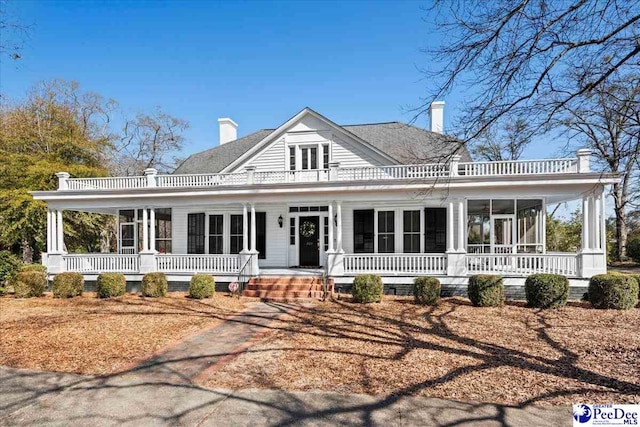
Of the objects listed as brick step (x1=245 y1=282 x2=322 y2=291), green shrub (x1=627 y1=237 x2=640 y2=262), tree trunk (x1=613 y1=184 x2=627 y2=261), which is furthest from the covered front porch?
tree trunk (x1=613 y1=184 x2=627 y2=261)

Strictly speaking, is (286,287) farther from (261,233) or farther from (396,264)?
(261,233)

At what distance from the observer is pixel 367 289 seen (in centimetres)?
1088

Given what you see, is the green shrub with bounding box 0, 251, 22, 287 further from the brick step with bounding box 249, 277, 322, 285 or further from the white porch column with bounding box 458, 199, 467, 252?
the white porch column with bounding box 458, 199, 467, 252

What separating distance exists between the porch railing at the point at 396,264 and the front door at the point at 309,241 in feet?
8.18

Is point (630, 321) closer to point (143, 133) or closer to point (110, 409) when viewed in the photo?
point (110, 409)

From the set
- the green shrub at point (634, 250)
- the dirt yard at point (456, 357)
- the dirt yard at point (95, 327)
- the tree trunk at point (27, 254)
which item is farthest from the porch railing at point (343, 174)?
the green shrub at point (634, 250)

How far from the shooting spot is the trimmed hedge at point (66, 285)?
41.2 feet

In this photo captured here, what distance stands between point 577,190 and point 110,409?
12.8 metres

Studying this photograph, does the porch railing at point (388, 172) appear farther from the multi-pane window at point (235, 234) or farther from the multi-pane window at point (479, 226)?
the multi-pane window at point (235, 234)

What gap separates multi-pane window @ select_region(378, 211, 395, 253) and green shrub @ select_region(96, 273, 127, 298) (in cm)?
924

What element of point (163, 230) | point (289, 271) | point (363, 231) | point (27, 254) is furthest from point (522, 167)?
point (27, 254)

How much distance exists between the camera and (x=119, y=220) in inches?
651

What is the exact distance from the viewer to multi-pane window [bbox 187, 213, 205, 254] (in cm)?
1588

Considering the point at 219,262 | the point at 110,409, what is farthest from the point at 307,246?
the point at 110,409
